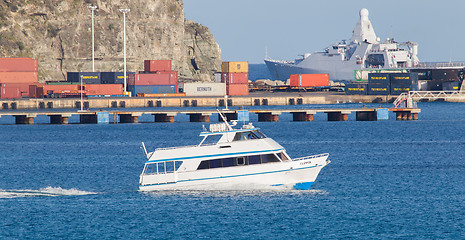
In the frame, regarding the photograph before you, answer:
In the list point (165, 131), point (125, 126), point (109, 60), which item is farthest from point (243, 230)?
point (109, 60)

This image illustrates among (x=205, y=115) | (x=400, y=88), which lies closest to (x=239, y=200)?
(x=205, y=115)

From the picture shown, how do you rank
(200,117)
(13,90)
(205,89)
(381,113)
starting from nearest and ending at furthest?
1. (381,113)
2. (200,117)
3. (13,90)
4. (205,89)

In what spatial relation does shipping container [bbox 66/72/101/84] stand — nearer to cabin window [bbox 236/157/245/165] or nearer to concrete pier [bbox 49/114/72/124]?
concrete pier [bbox 49/114/72/124]

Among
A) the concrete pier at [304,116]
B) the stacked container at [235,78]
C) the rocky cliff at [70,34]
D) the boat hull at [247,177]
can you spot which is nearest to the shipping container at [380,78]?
the stacked container at [235,78]

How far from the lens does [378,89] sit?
14762cm

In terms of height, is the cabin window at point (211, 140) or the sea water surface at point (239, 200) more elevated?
the cabin window at point (211, 140)

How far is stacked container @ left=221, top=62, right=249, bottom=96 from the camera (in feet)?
503

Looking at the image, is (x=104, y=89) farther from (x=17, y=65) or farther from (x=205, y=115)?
(x=205, y=115)

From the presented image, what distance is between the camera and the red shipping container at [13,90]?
140 meters

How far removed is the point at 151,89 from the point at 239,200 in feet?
344

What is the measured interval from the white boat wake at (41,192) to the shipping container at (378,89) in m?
105

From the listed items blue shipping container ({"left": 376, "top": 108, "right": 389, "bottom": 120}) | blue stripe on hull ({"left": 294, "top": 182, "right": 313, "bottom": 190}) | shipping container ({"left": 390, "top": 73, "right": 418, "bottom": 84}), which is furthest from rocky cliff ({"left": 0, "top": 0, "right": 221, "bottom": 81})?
blue stripe on hull ({"left": 294, "top": 182, "right": 313, "bottom": 190})

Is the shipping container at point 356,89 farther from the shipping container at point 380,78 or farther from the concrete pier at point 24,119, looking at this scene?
the concrete pier at point 24,119

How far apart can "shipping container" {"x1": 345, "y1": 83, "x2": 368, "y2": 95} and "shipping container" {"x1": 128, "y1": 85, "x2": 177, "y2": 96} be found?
3436cm
